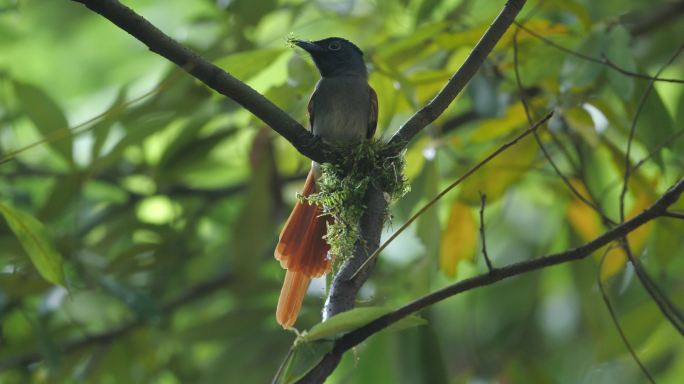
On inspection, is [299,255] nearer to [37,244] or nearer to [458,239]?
[37,244]

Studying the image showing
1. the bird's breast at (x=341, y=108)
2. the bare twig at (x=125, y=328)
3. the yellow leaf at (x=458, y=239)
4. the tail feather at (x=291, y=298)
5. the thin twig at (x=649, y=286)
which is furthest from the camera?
the bare twig at (x=125, y=328)

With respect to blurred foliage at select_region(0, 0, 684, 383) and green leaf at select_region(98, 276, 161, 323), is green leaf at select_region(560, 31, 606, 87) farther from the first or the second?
green leaf at select_region(98, 276, 161, 323)

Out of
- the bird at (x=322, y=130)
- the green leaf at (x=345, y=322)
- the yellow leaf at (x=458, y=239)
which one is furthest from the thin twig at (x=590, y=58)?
the green leaf at (x=345, y=322)

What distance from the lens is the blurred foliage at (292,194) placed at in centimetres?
284

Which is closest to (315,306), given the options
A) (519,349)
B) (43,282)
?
(519,349)

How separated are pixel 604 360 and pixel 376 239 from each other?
1195 millimetres

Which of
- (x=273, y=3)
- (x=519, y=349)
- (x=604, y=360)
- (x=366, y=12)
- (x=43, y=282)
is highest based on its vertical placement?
(x=366, y=12)

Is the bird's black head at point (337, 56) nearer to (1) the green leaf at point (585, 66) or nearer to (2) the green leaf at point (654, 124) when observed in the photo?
(1) the green leaf at point (585, 66)

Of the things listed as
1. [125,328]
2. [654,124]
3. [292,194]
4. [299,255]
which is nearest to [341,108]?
[299,255]

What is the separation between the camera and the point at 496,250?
14.8 ft

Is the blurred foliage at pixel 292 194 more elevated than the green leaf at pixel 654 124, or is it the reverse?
the blurred foliage at pixel 292 194

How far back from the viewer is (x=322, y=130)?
2.95 meters

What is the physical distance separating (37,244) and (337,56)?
54.8 inches

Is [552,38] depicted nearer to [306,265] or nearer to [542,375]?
[306,265]
